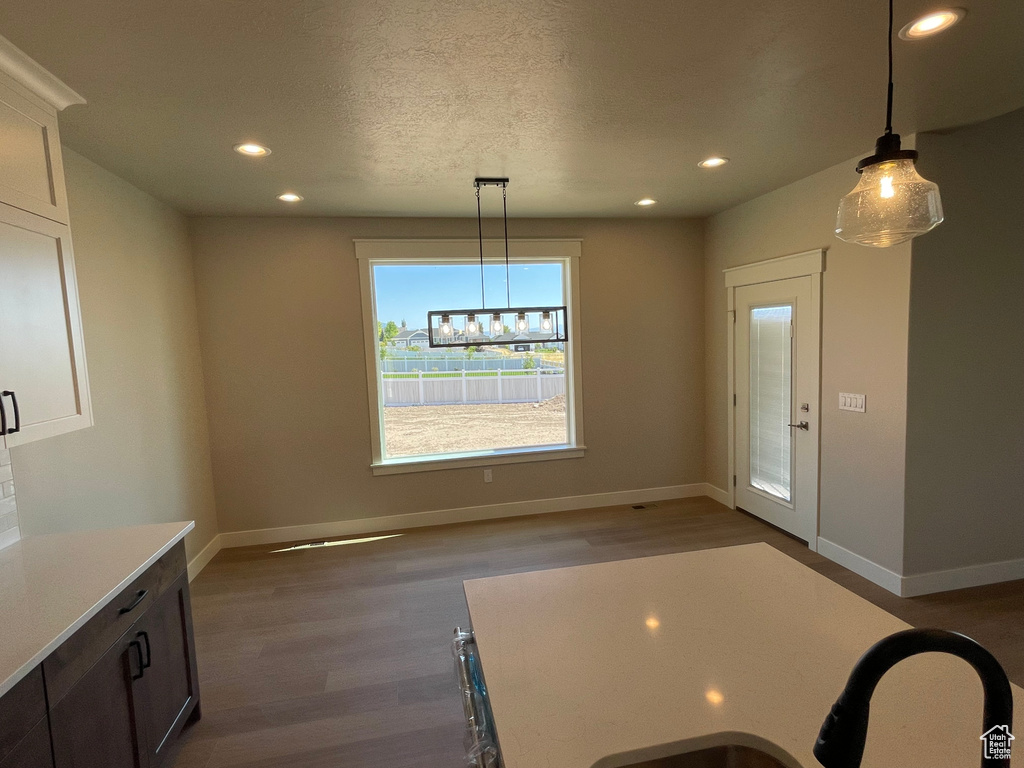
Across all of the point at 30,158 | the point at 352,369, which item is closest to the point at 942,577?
the point at 352,369

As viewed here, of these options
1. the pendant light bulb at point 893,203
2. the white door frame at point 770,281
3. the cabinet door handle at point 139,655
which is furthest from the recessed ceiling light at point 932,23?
the cabinet door handle at point 139,655

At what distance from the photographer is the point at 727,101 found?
7.47ft

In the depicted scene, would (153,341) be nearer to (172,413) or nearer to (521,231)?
(172,413)

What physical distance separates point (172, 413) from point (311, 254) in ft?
5.28

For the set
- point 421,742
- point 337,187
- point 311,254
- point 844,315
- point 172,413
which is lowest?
point 421,742

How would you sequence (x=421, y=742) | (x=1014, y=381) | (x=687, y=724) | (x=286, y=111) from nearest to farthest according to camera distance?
(x=687, y=724)
(x=421, y=742)
(x=286, y=111)
(x=1014, y=381)

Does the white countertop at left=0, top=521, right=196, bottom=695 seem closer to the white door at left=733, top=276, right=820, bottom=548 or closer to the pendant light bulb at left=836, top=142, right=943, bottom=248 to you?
the pendant light bulb at left=836, top=142, right=943, bottom=248

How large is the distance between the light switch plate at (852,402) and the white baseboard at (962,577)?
104 cm

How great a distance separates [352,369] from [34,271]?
248 cm

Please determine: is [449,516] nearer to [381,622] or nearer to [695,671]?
[381,622]

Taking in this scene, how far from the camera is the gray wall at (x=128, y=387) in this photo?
2443 mm

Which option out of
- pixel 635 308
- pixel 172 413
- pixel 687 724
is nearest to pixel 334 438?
pixel 172 413

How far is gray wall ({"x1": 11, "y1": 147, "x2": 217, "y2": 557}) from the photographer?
2.44 meters

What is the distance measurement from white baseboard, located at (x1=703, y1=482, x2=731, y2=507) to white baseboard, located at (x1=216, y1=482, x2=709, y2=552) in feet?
0.08
